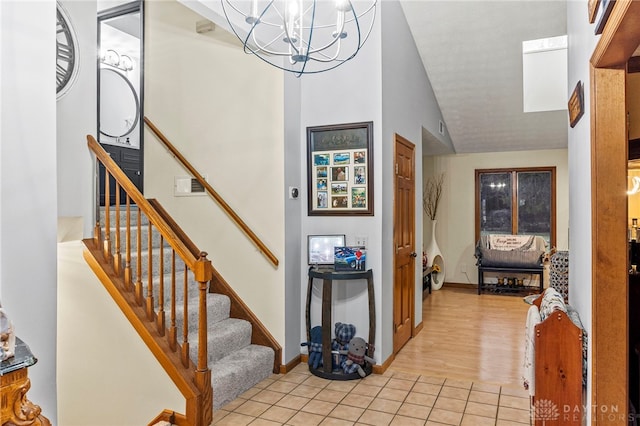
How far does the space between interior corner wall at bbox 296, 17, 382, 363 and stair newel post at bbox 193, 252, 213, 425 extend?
1.25 meters

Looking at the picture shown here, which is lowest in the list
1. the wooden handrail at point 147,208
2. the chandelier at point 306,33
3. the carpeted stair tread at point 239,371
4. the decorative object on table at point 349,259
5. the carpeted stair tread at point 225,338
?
the carpeted stair tread at point 239,371

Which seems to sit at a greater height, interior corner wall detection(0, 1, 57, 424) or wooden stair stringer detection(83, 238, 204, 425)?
interior corner wall detection(0, 1, 57, 424)

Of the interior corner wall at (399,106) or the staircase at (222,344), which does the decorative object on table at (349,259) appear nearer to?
the interior corner wall at (399,106)

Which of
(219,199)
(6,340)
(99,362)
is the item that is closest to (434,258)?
(219,199)

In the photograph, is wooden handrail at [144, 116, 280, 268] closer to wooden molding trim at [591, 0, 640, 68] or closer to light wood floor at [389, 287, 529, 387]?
light wood floor at [389, 287, 529, 387]

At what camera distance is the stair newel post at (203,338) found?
280cm

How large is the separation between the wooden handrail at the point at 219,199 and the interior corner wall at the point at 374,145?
382mm

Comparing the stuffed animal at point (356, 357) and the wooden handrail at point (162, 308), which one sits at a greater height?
the wooden handrail at point (162, 308)

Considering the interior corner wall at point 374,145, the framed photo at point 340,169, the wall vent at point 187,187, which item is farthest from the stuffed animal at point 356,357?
the wall vent at point 187,187

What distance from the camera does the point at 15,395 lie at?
3.91 feet

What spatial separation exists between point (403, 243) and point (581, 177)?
8.19 ft

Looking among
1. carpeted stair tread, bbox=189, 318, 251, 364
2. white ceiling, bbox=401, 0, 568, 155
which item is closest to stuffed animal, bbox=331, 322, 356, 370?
carpeted stair tread, bbox=189, 318, 251, 364

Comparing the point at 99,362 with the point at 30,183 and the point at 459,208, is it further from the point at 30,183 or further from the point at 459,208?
the point at 459,208

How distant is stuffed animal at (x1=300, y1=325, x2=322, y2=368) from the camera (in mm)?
3688
